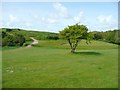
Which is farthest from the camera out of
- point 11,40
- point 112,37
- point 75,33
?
point 112,37

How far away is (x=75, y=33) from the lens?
110 feet

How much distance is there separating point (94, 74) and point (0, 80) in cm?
601

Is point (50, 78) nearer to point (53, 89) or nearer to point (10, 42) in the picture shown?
point (53, 89)

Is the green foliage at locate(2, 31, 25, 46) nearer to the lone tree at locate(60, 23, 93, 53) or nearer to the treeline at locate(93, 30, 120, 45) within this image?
the lone tree at locate(60, 23, 93, 53)

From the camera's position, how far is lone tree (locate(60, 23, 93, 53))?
3334cm

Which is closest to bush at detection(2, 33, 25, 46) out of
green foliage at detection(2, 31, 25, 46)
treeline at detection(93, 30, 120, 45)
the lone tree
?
green foliage at detection(2, 31, 25, 46)

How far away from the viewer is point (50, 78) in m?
13.1

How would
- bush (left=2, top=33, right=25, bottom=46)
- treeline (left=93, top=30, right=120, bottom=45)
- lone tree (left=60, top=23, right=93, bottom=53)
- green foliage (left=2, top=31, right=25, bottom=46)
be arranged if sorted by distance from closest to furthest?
lone tree (left=60, top=23, right=93, bottom=53) → green foliage (left=2, top=31, right=25, bottom=46) → bush (left=2, top=33, right=25, bottom=46) → treeline (left=93, top=30, right=120, bottom=45)

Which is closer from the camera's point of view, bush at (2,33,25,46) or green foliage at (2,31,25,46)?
green foliage at (2,31,25,46)

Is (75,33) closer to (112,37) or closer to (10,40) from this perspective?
(10,40)

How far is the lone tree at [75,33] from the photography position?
109ft

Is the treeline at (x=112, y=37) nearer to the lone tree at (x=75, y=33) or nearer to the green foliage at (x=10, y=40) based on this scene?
the green foliage at (x=10, y=40)

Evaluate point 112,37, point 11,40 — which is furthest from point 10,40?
point 112,37

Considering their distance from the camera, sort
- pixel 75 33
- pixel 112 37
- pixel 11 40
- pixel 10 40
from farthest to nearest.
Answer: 1. pixel 112 37
2. pixel 11 40
3. pixel 10 40
4. pixel 75 33
